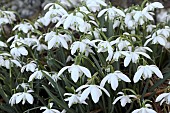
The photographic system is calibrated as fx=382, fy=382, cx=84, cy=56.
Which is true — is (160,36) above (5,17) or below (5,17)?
below

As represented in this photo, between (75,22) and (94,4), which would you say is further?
(94,4)

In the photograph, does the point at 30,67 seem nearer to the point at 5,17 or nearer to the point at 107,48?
the point at 107,48

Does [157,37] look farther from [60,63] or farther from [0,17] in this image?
[0,17]

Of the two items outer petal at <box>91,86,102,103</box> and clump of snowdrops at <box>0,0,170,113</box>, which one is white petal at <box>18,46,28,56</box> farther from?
outer petal at <box>91,86,102,103</box>

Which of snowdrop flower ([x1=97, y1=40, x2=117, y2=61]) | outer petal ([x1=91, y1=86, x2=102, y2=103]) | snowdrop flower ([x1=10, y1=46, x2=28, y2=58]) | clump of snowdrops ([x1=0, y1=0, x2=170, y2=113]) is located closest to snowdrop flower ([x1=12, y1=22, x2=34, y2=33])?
clump of snowdrops ([x1=0, y1=0, x2=170, y2=113])

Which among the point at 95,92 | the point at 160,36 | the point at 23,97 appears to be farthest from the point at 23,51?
the point at 160,36

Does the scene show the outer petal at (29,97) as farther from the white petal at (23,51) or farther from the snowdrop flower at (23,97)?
the white petal at (23,51)

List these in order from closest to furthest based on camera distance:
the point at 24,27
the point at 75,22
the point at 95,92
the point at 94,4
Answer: the point at 95,92, the point at 75,22, the point at 94,4, the point at 24,27

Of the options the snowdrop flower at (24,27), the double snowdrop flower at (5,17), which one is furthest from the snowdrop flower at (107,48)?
the double snowdrop flower at (5,17)

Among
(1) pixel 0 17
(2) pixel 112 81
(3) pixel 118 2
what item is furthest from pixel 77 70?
(3) pixel 118 2
